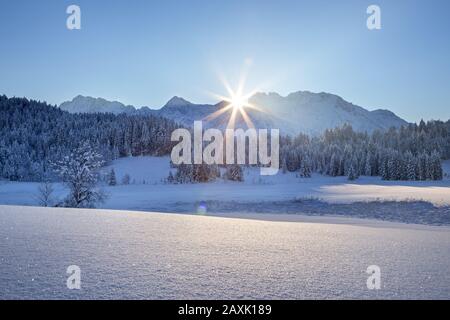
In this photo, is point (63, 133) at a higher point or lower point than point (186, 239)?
higher

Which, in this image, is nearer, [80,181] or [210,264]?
[210,264]

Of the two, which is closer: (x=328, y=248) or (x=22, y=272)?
(x=22, y=272)

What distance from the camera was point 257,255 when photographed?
752 cm

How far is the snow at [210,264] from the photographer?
502cm

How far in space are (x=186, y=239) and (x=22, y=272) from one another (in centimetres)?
435

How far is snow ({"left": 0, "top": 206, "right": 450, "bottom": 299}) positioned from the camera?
502 cm

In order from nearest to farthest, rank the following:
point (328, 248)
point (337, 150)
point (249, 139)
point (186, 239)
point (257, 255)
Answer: point (257, 255) → point (328, 248) → point (186, 239) → point (337, 150) → point (249, 139)

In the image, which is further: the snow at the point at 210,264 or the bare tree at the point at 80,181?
the bare tree at the point at 80,181

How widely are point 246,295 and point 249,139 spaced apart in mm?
159884

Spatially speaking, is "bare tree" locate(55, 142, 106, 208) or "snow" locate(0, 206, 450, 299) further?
"bare tree" locate(55, 142, 106, 208)

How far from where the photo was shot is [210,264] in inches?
258
